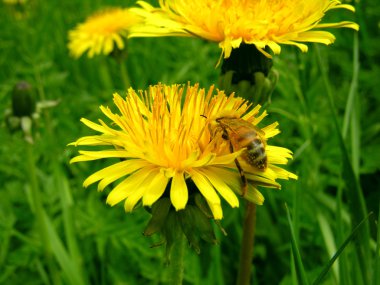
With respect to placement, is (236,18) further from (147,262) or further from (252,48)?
(147,262)

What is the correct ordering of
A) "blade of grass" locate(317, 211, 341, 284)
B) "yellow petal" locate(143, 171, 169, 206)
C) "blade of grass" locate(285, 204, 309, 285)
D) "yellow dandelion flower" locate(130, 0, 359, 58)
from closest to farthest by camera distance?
"yellow petal" locate(143, 171, 169, 206) < "blade of grass" locate(285, 204, 309, 285) < "yellow dandelion flower" locate(130, 0, 359, 58) < "blade of grass" locate(317, 211, 341, 284)

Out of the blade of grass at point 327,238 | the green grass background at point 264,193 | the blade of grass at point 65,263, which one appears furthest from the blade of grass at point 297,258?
the blade of grass at point 65,263

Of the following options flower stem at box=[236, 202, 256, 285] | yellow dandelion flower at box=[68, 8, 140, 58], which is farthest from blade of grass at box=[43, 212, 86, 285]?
yellow dandelion flower at box=[68, 8, 140, 58]

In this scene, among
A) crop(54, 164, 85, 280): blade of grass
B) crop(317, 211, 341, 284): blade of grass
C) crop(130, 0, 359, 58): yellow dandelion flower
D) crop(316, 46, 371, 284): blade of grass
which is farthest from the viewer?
crop(54, 164, 85, 280): blade of grass

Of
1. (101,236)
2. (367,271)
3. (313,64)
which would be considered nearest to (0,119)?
(101,236)

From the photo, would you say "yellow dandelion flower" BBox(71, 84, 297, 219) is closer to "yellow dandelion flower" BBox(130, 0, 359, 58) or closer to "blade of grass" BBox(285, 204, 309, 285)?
"blade of grass" BBox(285, 204, 309, 285)

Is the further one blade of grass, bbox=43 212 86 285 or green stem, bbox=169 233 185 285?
blade of grass, bbox=43 212 86 285

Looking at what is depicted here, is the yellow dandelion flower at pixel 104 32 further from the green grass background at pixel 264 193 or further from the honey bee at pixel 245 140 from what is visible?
the honey bee at pixel 245 140

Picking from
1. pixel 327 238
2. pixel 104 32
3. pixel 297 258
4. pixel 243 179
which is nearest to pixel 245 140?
pixel 243 179
